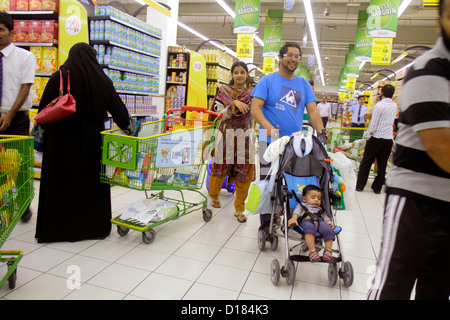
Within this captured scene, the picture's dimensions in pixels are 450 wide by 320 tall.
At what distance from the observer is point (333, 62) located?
1147 inches

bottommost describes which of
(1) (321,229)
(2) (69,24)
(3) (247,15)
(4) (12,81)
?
(1) (321,229)

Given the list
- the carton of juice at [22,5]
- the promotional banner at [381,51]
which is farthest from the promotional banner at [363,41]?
the carton of juice at [22,5]

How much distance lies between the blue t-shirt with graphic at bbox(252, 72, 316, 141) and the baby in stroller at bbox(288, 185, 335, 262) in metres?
0.73

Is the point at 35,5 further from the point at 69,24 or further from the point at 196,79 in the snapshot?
the point at 196,79

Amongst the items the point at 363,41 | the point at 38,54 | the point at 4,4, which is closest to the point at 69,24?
the point at 38,54

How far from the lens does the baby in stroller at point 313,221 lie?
261 cm

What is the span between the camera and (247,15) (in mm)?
10039

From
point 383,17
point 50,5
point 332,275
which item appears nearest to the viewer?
point 332,275

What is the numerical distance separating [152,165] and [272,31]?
37.1 ft

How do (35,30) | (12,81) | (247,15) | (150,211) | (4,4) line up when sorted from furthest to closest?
1. (247,15)
2. (4,4)
3. (35,30)
4. (150,211)
5. (12,81)

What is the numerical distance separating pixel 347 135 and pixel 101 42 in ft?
17.4

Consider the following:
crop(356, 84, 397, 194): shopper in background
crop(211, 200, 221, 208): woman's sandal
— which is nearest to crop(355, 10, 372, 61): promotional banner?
crop(356, 84, 397, 194): shopper in background

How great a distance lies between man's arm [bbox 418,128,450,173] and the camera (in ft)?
3.90
